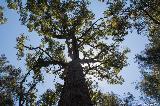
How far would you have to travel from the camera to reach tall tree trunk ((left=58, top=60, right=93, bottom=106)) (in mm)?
13398

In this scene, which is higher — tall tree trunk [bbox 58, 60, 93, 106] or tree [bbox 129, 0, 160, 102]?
tree [bbox 129, 0, 160, 102]

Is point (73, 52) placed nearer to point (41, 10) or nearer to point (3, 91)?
point (41, 10)

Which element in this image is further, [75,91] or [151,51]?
[151,51]

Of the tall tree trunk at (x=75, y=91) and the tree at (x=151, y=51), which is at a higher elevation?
the tree at (x=151, y=51)

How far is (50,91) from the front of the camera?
23.8 m

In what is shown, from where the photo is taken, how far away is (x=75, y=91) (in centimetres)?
1411

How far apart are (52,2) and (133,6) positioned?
28.2 ft

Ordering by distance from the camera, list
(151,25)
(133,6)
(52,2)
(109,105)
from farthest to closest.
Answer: (109,105) < (52,2) < (151,25) < (133,6)

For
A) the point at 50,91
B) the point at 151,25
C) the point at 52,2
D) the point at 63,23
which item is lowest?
the point at 50,91

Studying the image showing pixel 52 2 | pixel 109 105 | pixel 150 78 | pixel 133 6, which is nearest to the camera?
pixel 133 6

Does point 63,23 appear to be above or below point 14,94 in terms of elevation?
above

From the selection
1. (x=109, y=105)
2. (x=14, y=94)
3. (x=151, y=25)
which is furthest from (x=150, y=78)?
(x=14, y=94)

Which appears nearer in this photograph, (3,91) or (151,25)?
(151,25)

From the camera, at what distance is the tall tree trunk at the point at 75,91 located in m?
13.4
